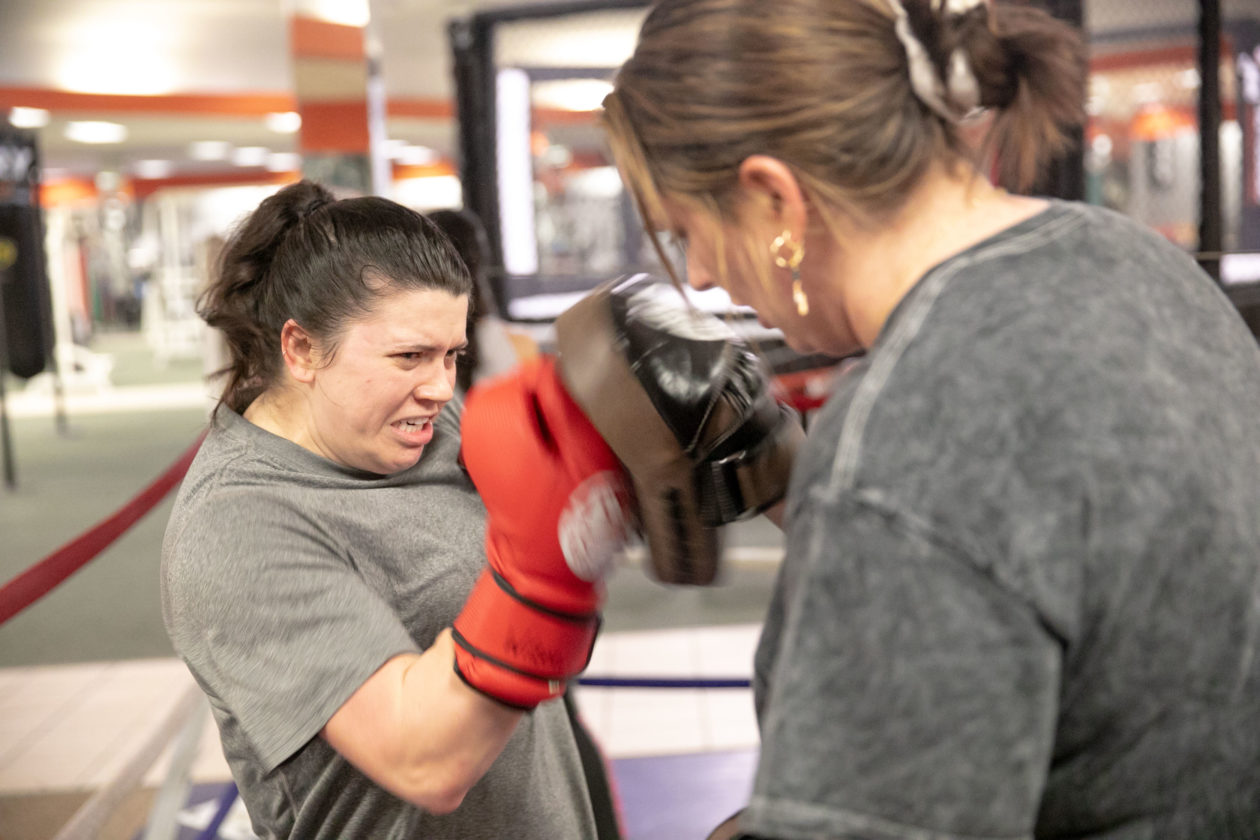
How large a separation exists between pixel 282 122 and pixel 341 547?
49.4 feet

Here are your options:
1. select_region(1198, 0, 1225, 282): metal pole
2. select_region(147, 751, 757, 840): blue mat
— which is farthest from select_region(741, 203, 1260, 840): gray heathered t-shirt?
select_region(147, 751, 757, 840): blue mat

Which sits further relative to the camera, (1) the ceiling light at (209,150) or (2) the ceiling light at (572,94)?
(1) the ceiling light at (209,150)

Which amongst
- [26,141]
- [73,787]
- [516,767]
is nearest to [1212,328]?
[516,767]

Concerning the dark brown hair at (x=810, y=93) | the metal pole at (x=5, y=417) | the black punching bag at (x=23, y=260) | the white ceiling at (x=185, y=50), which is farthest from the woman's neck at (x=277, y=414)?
the black punching bag at (x=23, y=260)

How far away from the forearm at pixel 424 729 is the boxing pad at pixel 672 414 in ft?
0.66

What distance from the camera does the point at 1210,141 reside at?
2434mm

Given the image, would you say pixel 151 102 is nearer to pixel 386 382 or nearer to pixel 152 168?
pixel 152 168

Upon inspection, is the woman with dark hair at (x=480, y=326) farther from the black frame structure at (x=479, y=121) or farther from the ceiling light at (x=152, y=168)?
the ceiling light at (x=152, y=168)

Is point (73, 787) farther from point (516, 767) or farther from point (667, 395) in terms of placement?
point (667, 395)

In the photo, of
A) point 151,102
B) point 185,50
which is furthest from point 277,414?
point 151,102

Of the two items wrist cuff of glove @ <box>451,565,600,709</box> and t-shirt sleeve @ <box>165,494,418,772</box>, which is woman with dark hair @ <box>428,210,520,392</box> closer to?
t-shirt sleeve @ <box>165,494,418,772</box>

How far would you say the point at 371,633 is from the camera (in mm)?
1023

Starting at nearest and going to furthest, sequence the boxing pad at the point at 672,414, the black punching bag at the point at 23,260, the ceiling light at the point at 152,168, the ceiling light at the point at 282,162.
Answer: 1. the boxing pad at the point at 672,414
2. the black punching bag at the point at 23,260
3. the ceiling light at the point at 282,162
4. the ceiling light at the point at 152,168

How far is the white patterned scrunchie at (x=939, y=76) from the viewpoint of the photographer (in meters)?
0.72
